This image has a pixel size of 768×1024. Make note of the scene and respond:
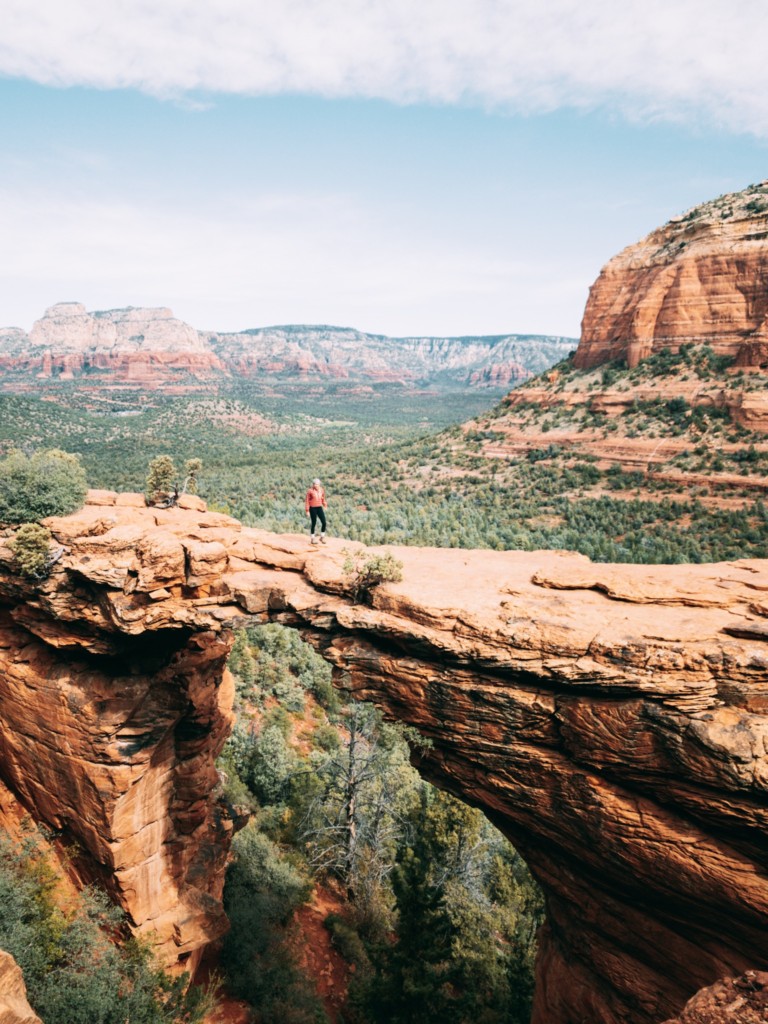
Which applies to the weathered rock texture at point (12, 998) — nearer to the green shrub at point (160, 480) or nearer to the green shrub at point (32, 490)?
the green shrub at point (32, 490)

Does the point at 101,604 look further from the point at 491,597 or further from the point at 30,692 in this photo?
the point at 491,597

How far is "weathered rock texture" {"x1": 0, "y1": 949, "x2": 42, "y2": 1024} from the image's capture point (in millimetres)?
6070

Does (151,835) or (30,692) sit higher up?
(30,692)

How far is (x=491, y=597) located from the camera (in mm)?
9383

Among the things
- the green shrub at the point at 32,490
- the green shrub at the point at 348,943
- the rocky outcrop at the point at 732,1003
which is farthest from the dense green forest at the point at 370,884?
the green shrub at the point at 32,490

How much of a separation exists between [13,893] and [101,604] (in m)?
5.73

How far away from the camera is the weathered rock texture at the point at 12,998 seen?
19.9 ft

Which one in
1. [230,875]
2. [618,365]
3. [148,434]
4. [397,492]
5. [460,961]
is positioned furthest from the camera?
[148,434]

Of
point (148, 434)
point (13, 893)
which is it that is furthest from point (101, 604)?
point (148, 434)

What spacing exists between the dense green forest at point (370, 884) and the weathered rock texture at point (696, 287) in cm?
5054

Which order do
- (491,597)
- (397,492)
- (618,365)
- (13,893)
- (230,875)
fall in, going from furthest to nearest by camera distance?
(618,365) < (397,492) < (230,875) < (13,893) < (491,597)

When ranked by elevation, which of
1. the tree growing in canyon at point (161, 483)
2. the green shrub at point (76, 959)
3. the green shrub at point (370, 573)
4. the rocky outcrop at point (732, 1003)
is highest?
the tree growing in canyon at point (161, 483)

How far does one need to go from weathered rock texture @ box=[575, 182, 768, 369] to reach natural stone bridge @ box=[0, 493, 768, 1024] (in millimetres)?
53082

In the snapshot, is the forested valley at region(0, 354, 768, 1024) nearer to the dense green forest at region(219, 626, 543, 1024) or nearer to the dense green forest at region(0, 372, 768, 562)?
the dense green forest at region(219, 626, 543, 1024)
